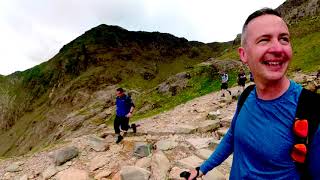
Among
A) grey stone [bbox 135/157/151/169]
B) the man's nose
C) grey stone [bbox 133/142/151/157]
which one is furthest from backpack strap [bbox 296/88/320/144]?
grey stone [bbox 133/142/151/157]

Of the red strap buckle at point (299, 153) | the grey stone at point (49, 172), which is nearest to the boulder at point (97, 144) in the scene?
the grey stone at point (49, 172)

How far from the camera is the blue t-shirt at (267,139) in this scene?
3205mm

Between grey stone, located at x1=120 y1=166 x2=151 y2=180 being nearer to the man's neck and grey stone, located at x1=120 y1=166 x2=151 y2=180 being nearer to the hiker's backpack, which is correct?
the man's neck

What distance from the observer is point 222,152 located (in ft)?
14.0

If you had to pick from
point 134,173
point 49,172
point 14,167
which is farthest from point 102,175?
point 14,167

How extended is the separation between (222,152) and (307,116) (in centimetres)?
138

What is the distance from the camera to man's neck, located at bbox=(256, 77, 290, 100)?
130 inches

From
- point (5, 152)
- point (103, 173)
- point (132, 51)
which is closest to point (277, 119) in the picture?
point (103, 173)

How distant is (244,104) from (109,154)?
36.9 ft

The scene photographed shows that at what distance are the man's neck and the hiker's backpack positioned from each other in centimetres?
16

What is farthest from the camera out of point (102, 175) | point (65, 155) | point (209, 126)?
point (209, 126)

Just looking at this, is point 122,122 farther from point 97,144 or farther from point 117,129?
point 97,144

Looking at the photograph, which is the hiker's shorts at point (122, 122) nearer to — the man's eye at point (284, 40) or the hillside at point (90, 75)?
the man's eye at point (284, 40)

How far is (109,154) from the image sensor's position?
14.5 metres
